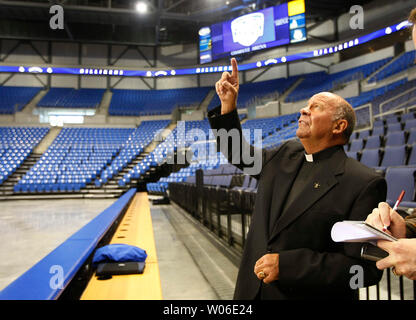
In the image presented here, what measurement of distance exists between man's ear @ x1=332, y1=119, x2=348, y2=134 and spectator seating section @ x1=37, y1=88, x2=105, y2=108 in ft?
58.3

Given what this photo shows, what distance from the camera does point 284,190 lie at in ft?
3.25

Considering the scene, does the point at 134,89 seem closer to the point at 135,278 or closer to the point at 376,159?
the point at 376,159

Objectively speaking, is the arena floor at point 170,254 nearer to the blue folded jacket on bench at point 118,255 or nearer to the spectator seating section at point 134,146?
the blue folded jacket on bench at point 118,255

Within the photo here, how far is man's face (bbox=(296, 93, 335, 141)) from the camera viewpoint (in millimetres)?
1011

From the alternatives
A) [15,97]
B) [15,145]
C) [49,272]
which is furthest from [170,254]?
[15,97]

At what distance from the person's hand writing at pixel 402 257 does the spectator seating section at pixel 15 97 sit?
A: 59.1ft

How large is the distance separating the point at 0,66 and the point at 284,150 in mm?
18172

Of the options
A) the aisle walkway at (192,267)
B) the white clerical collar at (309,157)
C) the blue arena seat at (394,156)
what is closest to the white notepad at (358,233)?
the white clerical collar at (309,157)

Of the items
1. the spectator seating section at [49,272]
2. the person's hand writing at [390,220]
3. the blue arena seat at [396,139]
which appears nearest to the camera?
the person's hand writing at [390,220]

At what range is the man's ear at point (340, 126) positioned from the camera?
1.01 meters

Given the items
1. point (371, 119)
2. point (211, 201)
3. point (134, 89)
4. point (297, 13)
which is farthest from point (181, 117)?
point (211, 201)

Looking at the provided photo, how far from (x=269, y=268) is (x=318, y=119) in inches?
20.0

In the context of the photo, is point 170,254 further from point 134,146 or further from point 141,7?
point 141,7

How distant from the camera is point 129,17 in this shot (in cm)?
1432
